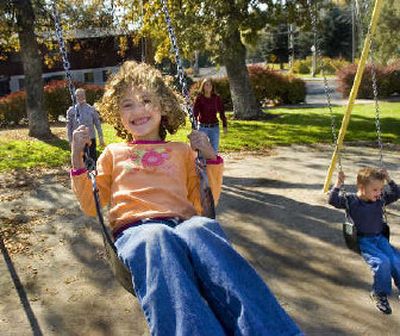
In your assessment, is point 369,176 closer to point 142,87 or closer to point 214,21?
point 142,87

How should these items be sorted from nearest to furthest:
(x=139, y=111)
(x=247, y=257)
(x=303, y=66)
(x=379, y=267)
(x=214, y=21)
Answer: (x=139, y=111) → (x=379, y=267) → (x=247, y=257) → (x=214, y=21) → (x=303, y=66)

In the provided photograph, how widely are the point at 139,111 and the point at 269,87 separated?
1889 centimetres

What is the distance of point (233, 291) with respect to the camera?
227cm

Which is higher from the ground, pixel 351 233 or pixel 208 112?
pixel 208 112

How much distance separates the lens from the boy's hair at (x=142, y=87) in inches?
128

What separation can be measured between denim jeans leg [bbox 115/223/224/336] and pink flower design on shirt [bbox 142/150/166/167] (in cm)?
62

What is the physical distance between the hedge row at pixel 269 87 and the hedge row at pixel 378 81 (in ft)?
10.4

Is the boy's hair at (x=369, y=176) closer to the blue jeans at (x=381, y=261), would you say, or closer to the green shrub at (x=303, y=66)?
the blue jeans at (x=381, y=261)

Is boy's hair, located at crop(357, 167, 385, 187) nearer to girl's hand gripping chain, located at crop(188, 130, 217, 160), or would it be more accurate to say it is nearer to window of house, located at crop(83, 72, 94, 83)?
Result: girl's hand gripping chain, located at crop(188, 130, 217, 160)

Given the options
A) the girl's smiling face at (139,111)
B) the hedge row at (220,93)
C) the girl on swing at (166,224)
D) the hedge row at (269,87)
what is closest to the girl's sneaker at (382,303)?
the girl on swing at (166,224)

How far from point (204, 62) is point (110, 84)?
3138 inches

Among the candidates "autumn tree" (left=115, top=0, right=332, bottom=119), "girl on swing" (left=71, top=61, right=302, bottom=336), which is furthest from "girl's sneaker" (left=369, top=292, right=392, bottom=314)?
"autumn tree" (left=115, top=0, right=332, bottom=119)

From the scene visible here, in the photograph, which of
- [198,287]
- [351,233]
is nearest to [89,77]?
[351,233]

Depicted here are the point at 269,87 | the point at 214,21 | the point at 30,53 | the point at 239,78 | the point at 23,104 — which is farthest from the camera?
the point at 269,87
